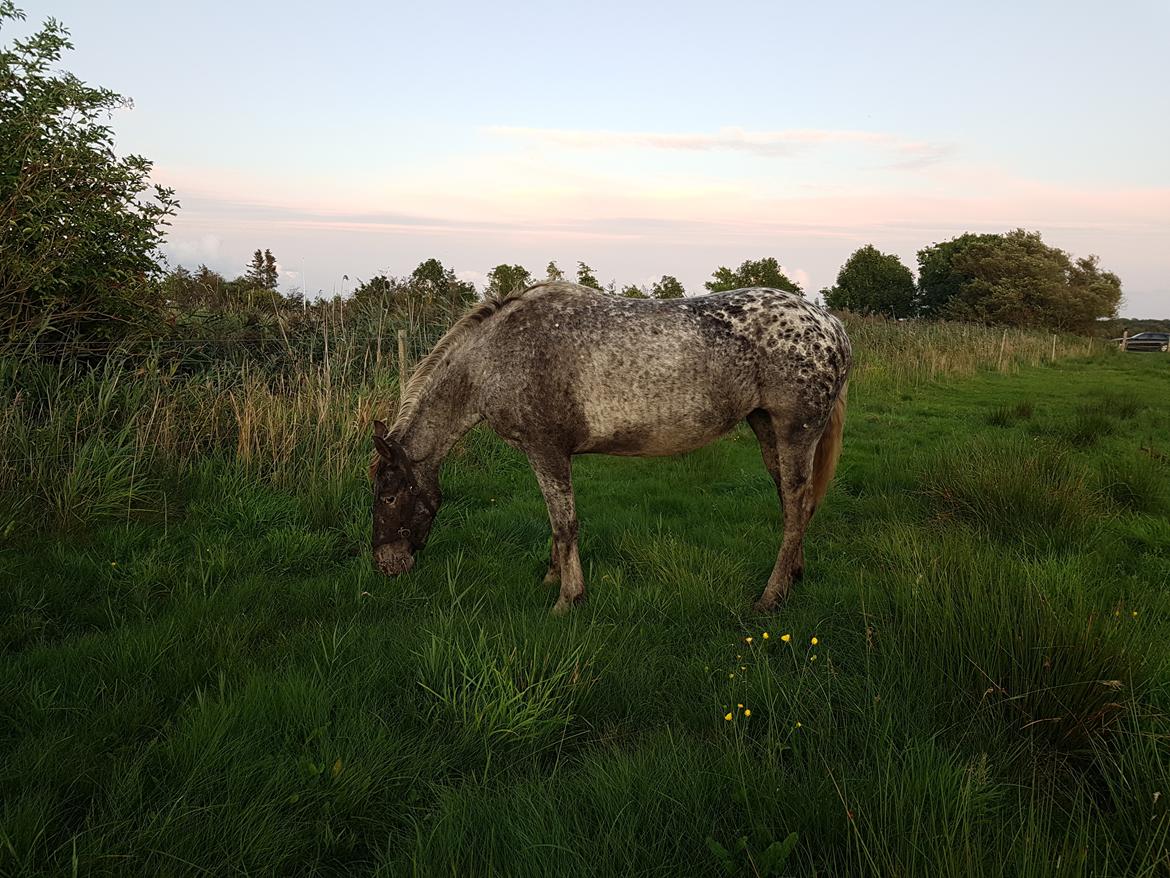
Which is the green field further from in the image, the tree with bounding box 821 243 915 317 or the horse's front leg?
the tree with bounding box 821 243 915 317

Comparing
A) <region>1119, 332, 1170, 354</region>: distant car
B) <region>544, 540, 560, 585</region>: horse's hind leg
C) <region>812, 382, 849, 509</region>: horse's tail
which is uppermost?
<region>1119, 332, 1170, 354</region>: distant car

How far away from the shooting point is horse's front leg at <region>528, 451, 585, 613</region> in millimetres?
4465

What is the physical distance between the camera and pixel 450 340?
482 cm

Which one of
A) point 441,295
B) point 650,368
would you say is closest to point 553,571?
point 650,368

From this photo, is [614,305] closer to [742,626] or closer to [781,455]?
[781,455]

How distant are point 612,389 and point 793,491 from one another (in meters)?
1.53

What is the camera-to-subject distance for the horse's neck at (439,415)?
187 inches

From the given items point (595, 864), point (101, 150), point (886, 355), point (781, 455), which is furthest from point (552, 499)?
point (886, 355)

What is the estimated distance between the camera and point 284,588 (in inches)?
173

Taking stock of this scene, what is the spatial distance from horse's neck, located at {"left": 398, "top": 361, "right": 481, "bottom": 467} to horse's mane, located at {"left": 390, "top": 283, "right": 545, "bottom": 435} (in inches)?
1.5

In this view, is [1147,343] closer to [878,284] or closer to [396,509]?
[878,284]

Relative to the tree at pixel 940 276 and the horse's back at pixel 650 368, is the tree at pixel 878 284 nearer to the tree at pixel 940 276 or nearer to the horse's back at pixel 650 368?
the tree at pixel 940 276

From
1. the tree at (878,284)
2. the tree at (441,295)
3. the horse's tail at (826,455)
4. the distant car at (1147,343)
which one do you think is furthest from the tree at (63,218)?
the tree at (878,284)

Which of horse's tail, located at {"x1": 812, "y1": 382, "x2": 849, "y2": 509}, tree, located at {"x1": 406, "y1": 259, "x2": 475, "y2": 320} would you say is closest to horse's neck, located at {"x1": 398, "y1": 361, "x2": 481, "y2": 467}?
horse's tail, located at {"x1": 812, "y1": 382, "x2": 849, "y2": 509}
